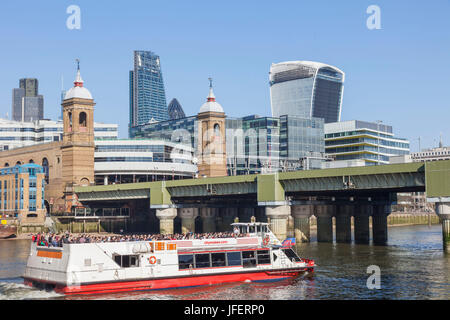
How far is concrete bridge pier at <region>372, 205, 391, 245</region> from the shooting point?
320 feet

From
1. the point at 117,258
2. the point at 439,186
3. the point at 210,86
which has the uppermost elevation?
the point at 210,86

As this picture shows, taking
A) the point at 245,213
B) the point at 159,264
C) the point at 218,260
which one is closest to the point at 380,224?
the point at 245,213

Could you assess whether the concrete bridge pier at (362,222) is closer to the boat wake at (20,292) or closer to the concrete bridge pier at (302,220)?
the concrete bridge pier at (302,220)

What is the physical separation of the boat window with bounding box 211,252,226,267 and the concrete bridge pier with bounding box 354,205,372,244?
5132cm

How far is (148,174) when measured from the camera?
5974 inches

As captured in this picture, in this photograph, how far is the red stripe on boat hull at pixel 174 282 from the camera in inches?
1754

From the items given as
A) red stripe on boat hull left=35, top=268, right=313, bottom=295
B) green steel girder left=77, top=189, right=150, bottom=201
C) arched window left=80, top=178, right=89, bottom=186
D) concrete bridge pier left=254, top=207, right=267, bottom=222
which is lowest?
red stripe on boat hull left=35, top=268, right=313, bottom=295

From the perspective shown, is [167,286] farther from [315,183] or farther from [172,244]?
[315,183]

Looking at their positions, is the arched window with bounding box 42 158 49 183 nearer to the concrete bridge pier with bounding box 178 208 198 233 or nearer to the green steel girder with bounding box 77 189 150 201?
the green steel girder with bounding box 77 189 150 201

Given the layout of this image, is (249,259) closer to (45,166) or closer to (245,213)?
(245,213)

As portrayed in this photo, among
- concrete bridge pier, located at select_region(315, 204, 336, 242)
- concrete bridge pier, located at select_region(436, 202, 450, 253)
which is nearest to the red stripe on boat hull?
concrete bridge pier, located at select_region(436, 202, 450, 253)
